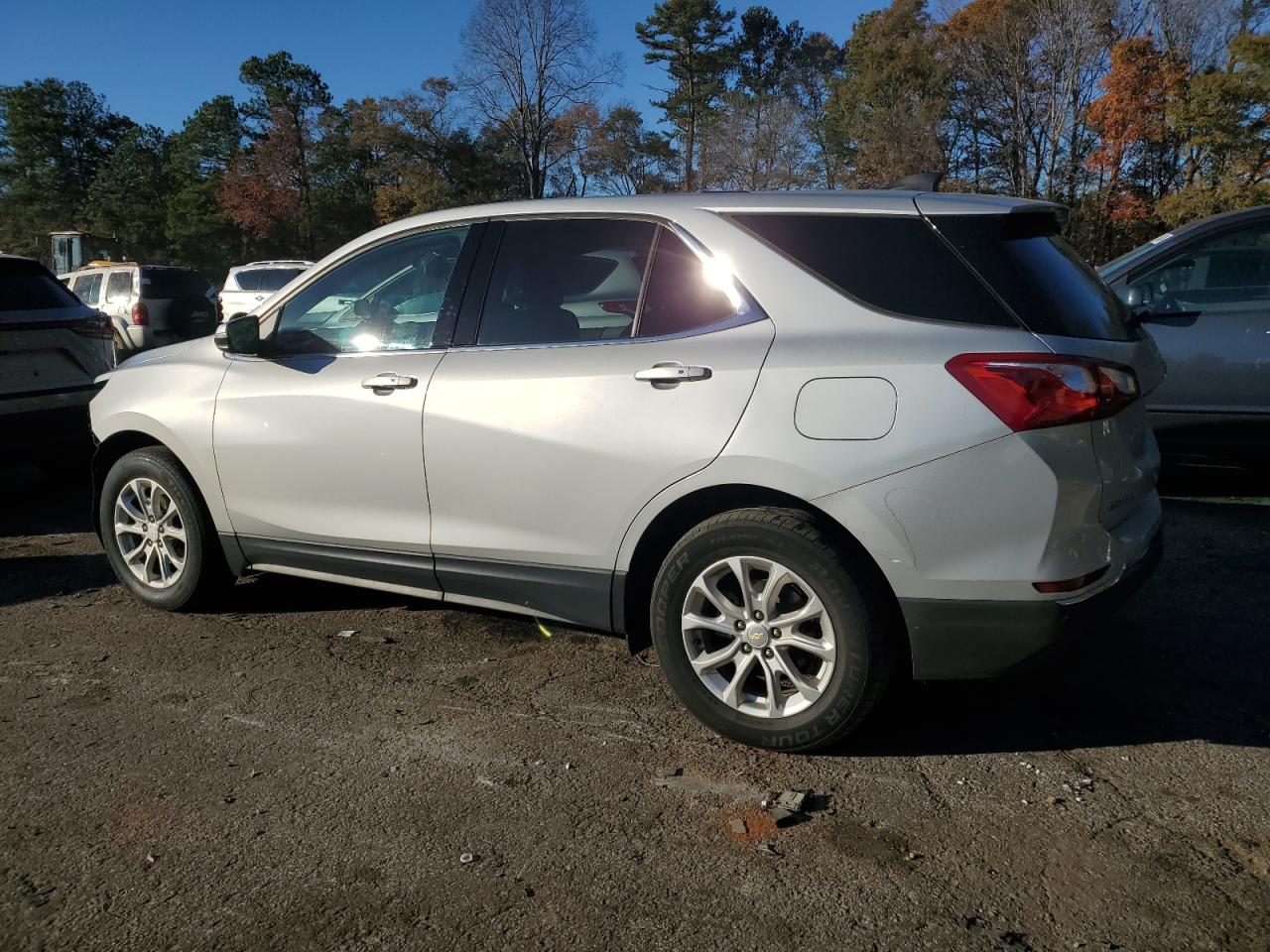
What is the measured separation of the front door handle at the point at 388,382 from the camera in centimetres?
381

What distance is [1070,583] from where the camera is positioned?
2.87 metres

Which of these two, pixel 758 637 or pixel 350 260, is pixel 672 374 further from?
pixel 350 260

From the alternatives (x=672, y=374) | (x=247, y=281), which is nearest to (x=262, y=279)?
(x=247, y=281)

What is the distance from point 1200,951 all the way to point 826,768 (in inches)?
45.0

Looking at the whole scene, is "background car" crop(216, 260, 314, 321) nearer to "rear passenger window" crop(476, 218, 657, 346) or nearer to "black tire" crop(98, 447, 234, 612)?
"black tire" crop(98, 447, 234, 612)

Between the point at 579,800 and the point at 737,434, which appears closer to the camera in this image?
the point at 579,800

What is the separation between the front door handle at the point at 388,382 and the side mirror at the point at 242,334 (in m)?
0.74

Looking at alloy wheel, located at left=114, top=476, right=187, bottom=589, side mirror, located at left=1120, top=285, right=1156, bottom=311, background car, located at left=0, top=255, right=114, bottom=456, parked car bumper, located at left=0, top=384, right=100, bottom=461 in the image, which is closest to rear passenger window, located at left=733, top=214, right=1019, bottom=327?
alloy wheel, located at left=114, top=476, right=187, bottom=589

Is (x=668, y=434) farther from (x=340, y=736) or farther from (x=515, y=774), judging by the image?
(x=340, y=736)

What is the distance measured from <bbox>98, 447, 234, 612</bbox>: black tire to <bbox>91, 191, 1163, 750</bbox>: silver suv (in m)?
0.40

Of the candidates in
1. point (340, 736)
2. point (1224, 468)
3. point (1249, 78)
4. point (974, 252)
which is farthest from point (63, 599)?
point (1249, 78)

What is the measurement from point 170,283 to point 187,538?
16.6 metres

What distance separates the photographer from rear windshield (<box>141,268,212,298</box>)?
60.5 ft

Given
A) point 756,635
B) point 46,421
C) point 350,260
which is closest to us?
point 756,635
